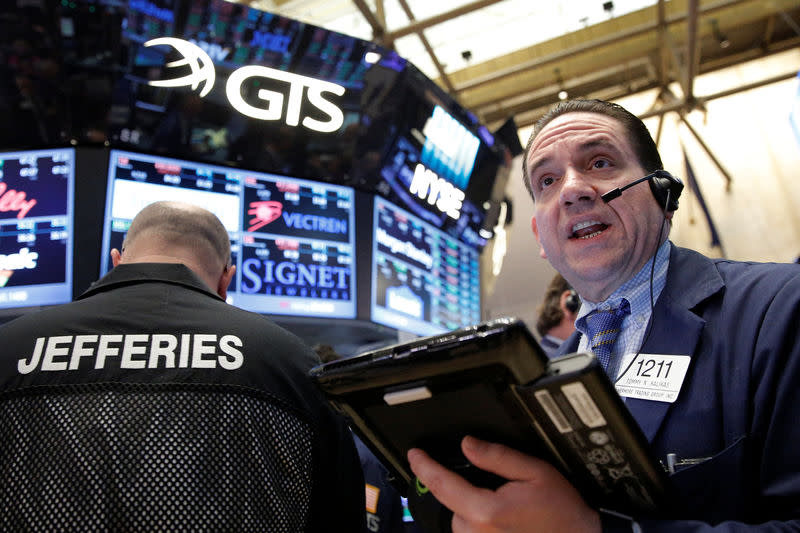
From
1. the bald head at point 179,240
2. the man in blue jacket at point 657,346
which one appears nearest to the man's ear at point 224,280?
the bald head at point 179,240

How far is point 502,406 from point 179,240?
1166mm

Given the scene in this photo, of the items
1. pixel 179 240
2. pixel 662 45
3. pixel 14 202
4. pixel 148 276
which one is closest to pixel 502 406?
pixel 148 276

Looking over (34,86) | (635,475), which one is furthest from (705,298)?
(34,86)

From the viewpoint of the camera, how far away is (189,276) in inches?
62.7

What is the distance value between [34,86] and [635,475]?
3260mm

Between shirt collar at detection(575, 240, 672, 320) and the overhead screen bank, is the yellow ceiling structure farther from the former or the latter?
shirt collar at detection(575, 240, 672, 320)

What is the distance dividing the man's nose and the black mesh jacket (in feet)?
2.29

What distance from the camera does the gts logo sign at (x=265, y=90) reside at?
3.30m

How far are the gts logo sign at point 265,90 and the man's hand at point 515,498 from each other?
2904 millimetres

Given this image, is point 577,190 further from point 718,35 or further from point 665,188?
point 718,35

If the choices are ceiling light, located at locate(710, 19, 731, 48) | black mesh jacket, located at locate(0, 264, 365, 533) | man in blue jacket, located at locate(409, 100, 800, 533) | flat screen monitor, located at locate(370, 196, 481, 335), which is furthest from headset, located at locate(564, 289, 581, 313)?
ceiling light, located at locate(710, 19, 731, 48)

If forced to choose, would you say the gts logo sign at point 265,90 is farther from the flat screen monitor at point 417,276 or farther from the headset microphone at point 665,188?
the headset microphone at point 665,188

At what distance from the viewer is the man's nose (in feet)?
4.58

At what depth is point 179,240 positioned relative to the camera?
5.66 ft
